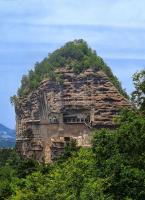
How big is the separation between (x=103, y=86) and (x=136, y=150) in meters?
51.8

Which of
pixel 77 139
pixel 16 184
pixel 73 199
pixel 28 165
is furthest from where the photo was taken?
pixel 77 139

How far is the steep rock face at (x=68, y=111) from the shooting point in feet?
293

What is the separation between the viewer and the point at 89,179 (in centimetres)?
3703

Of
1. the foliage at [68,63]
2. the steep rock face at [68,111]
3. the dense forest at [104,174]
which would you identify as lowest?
the dense forest at [104,174]

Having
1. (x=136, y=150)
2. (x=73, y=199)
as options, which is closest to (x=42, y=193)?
(x=73, y=199)

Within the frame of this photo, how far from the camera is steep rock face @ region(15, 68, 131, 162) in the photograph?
293 ft

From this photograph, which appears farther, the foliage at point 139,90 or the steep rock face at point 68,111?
the steep rock face at point 68,111

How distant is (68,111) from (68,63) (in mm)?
7722

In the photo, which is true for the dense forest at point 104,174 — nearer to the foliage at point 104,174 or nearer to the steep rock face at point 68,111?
the foliage at point 104,174

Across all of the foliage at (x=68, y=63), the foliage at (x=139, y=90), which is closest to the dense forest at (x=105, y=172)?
the foliage at (x=139, y=90)

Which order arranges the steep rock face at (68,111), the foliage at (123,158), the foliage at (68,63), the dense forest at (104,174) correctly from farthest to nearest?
1. the foliage at (68,63)
2. the steep rock face at (68,111)
3. the foliage at (123,158)
4. the dense forest at (104,174)

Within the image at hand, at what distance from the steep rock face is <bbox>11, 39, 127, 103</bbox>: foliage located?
38.7 inches

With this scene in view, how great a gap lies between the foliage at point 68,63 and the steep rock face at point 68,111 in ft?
3.22

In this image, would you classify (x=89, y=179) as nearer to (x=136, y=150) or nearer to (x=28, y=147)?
(x=136, y=150)
